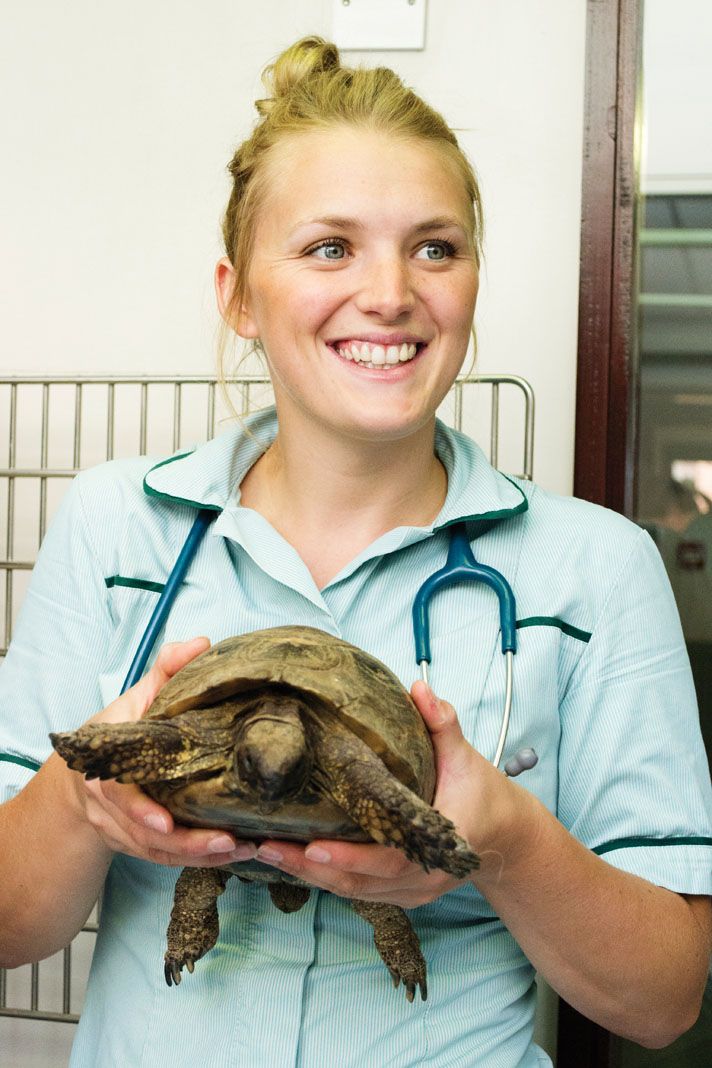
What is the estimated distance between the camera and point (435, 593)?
41.5 inches

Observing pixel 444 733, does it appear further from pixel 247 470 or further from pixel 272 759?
pixel 247 470

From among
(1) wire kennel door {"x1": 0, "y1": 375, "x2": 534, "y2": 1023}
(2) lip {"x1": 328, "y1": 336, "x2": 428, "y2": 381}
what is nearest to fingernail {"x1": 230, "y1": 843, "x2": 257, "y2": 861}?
(2) lip {"x1": 328, "y1": 336, "x2": 428, "y2": 381}

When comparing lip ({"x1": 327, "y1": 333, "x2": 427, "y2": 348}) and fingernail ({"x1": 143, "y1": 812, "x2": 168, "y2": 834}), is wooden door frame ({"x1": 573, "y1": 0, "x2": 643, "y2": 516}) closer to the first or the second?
lip ({"x1": 327, "y1": 333, "x2": 427, "y2": 348})

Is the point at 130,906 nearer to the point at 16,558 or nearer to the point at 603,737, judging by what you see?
the point at 603,737

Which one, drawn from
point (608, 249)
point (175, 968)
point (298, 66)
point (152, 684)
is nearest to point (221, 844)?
point (152, 684)

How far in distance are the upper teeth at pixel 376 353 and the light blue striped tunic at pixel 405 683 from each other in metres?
0.19

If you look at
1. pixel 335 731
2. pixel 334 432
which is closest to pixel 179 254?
pixel 334 432

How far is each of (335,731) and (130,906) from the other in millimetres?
435

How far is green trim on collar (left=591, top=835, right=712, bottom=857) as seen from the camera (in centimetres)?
101

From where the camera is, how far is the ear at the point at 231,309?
1.20 m

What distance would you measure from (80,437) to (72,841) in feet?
3.43

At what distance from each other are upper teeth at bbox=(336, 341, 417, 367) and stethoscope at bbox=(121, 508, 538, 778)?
0.21 metres

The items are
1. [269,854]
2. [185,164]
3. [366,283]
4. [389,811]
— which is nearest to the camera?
[389,811]

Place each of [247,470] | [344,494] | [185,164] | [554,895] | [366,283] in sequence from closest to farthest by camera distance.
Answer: [554,895] < [366,283] < [344,494] < [247,470] < [185,164]
